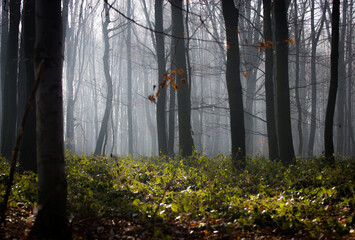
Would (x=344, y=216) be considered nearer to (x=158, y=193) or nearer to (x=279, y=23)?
(x=158, y=193)

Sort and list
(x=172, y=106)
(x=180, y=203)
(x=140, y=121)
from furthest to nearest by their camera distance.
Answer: (x=140, y=121) < (x=172, y=106) < (x=180, y=203)

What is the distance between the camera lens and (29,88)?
295 inches

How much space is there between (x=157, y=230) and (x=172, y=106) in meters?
12.4

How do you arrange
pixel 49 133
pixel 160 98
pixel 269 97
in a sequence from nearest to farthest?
1. pixel 49 133
2. pixel 269 97
3. pixel 160 98

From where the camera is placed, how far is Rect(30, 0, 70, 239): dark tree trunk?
142 inches

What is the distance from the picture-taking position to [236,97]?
9758 mm

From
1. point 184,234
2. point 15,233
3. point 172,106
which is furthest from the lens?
point 172,106

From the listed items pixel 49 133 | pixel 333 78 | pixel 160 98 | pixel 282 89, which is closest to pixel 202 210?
pixel 49 133

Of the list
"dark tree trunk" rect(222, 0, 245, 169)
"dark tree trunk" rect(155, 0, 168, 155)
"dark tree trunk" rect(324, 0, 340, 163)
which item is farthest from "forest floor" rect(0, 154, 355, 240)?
"dark tree trunk" rect(155, 0, 168, 155)

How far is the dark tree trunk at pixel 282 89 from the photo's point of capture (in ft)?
31.6

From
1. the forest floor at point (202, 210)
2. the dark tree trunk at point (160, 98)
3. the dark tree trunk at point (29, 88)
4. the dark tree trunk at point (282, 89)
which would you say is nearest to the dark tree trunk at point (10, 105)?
the dark tree trunk at point (29, 88)

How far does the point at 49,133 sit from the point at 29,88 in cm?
453

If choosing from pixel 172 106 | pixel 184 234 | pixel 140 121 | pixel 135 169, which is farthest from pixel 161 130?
pixel 140 121

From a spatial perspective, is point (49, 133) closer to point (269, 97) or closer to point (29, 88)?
point (29, 88)
